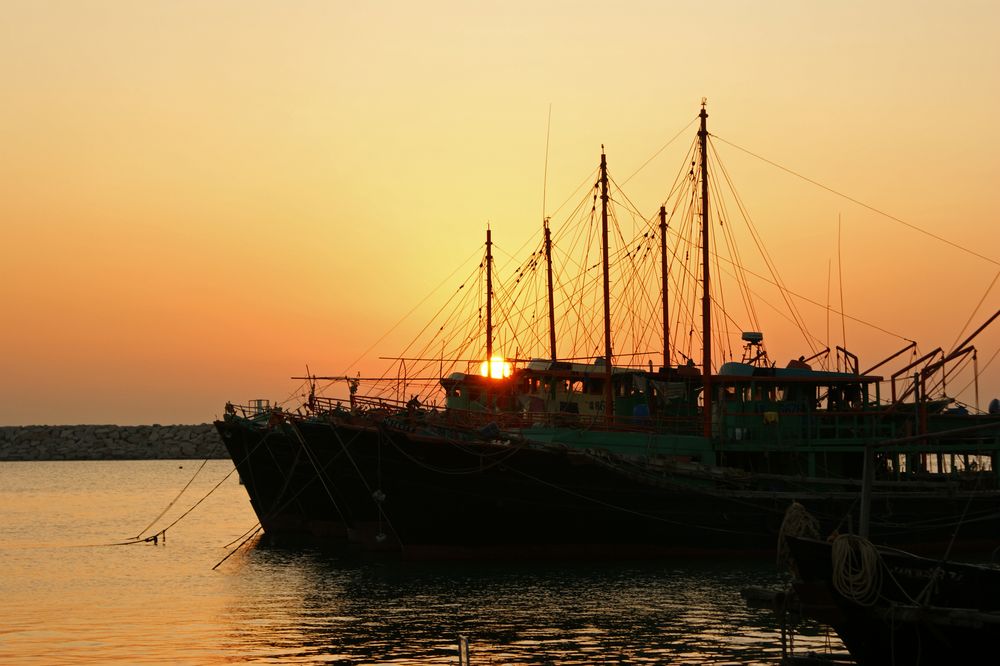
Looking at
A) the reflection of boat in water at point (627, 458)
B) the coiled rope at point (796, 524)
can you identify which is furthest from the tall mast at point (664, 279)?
the coiled rope at point (796, 524)

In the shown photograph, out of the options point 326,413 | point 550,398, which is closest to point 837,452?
point 550,398

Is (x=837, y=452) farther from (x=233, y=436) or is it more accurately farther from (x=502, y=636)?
(x=233, y=436)

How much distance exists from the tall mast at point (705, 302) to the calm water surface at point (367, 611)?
5734mm

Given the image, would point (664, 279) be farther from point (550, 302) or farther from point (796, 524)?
point (796, 524)

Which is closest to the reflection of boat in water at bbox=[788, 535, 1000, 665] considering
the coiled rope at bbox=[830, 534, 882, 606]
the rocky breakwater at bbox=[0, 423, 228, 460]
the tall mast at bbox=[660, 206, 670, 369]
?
the coiled rope at bbox=[830, 534, 882, 606]

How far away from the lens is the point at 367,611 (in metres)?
30.6

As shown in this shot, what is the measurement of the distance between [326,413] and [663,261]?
57.0ft

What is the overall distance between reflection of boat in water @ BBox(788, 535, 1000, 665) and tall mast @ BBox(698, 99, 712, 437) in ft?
69.7

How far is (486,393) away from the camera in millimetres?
44656

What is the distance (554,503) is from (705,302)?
32.0ft

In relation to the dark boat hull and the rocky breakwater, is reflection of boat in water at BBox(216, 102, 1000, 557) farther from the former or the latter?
the rocky breakwater

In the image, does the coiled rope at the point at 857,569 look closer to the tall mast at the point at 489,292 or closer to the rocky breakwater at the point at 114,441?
the tall mast at the point at 489,292

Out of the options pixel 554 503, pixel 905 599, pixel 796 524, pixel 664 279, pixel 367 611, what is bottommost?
pixel 367 611

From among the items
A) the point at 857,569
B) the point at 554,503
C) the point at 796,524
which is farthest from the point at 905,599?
the point at 554,503
